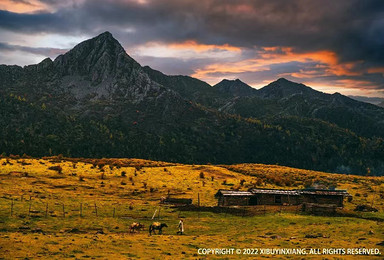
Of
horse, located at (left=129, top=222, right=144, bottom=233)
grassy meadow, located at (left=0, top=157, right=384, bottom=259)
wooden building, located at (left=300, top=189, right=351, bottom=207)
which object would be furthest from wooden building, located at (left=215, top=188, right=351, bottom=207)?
horse, located at (left=129, top=222, right=144, bottom=233)

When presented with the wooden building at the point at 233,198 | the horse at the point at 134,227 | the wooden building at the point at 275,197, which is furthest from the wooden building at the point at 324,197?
the horse at the point at 134,227

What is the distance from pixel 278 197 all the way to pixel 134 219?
28143 mm

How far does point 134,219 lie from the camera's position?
4384 cm

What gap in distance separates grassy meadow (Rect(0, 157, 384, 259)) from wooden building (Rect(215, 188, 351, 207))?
3.05 metres

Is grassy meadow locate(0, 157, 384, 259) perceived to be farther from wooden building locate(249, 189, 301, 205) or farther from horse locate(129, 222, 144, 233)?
wooden building locate(249, 189, 301, 205)

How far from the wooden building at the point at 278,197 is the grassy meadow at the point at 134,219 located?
3.05m

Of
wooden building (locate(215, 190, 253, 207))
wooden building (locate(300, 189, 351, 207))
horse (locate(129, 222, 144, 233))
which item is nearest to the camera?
horse (locate(129, 222, 144, 233))

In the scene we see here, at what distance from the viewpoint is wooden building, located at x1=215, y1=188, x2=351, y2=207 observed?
57612 mm

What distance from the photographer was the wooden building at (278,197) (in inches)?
2268

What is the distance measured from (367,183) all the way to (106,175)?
69.8 meters

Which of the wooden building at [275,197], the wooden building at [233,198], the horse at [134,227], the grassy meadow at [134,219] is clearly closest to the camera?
the grassy meadow at [134,219]

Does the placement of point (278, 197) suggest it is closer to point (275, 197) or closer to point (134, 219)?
point (275, 197)

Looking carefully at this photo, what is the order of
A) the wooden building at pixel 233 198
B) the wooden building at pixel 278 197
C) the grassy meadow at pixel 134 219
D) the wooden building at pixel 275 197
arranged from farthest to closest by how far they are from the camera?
the wooden building at pixel 275 197 < the wooden building at pixel 278 197 < the wooden building at pixel 233 198 < the grassy meadow at pixel 134 219

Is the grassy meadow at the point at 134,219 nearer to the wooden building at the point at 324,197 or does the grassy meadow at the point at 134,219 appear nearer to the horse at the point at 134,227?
the horse at the point at 134,227
